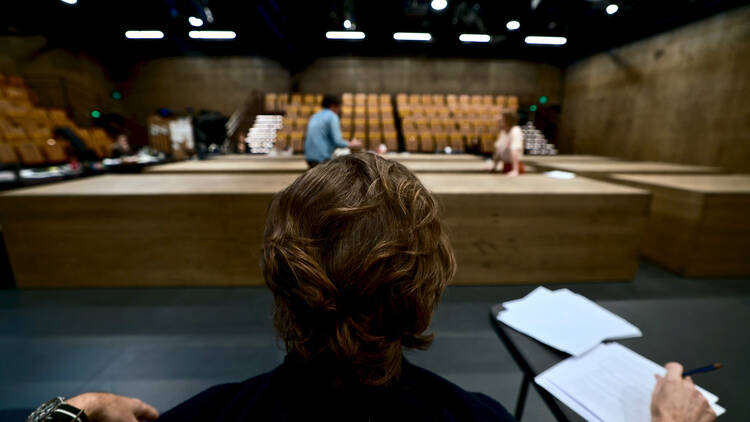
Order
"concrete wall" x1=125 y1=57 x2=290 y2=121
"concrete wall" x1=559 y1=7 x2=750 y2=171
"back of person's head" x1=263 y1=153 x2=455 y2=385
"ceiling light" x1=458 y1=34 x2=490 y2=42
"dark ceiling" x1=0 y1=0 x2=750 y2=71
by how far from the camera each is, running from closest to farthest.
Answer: "back of person's head" x1=263 y1=153 x2=455 y2=385, "dark ceiling" x1=0 y1=0 x2=750 y2=71, "ceiling light" x1=458 y1=34 x2=490 y2=42, "concrete wall" x1=559 y1=7 x2=750 y2=171, "concrete wall" x1=125 y1=57 x2=290 y2=121

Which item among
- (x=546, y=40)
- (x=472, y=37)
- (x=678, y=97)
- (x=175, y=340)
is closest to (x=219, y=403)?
(x=175, y=340)

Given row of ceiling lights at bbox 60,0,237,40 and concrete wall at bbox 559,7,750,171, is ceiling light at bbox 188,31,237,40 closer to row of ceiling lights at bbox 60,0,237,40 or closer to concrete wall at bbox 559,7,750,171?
row of ceiling lights at bbox 60,0,237,40

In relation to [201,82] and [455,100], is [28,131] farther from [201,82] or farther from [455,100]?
[455,100]

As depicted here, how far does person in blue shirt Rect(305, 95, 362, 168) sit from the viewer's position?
12.0 feet

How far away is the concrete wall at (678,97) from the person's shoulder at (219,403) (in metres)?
7.13

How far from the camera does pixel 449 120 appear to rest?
9.04 meters

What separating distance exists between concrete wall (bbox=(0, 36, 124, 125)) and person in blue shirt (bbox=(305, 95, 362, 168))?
29.2ft

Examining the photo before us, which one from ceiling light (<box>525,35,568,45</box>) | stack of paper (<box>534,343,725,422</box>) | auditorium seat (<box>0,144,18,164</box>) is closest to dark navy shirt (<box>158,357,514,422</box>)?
stack of paper (<box>534,343,725,422</box>)

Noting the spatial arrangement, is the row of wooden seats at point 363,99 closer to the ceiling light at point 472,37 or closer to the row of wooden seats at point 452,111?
the row of wooden seats at point 452,111

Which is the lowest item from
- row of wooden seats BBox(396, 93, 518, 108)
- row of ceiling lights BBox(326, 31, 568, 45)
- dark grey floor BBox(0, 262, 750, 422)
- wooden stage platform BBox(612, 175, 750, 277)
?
dark grey floor BBox(0, 262, 750, 422)

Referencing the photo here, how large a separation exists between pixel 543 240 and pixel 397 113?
7.81 metres

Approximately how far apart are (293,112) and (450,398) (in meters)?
9.16

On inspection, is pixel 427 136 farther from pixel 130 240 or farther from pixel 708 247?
pixel 130 240

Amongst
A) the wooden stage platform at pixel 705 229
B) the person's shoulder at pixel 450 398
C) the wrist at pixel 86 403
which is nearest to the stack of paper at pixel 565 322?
the person's shoulder at pixel 450 398
